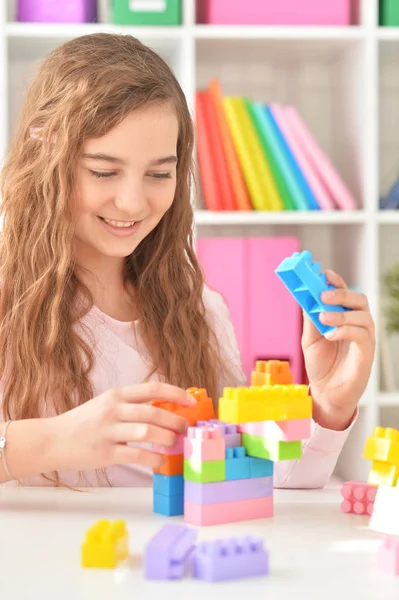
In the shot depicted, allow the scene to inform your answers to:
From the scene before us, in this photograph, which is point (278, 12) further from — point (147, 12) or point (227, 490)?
point (227, 490)

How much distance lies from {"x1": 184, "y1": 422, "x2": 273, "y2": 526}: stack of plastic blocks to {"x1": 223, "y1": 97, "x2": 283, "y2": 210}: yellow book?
4.59 ft

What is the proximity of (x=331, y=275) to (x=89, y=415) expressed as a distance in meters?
0.33

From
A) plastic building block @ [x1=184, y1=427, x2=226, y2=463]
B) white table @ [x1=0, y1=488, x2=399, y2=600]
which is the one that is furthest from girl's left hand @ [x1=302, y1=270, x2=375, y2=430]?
plastic building block @ [x1=184, y1=427, x2=226, y2=463]

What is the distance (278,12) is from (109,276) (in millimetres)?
1102

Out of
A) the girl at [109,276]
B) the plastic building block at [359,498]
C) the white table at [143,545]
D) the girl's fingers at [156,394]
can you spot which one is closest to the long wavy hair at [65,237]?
the girl at [109,276]

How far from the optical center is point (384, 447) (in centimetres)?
88

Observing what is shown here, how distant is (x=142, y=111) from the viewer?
50.4 inches

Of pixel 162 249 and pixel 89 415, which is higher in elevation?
pixel 162 249

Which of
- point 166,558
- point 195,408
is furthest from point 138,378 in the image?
point 166,558

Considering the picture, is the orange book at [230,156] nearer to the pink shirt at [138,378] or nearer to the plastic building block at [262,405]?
the pink shirt at [138,378]

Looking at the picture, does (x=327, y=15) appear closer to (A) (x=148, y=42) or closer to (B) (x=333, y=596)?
(A) (x=148, y=42)

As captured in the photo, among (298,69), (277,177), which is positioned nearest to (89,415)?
(277,177)

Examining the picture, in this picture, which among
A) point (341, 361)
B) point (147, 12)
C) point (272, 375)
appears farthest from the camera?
point (147, 12)

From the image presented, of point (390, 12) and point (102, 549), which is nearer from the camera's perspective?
point (102, 549)
